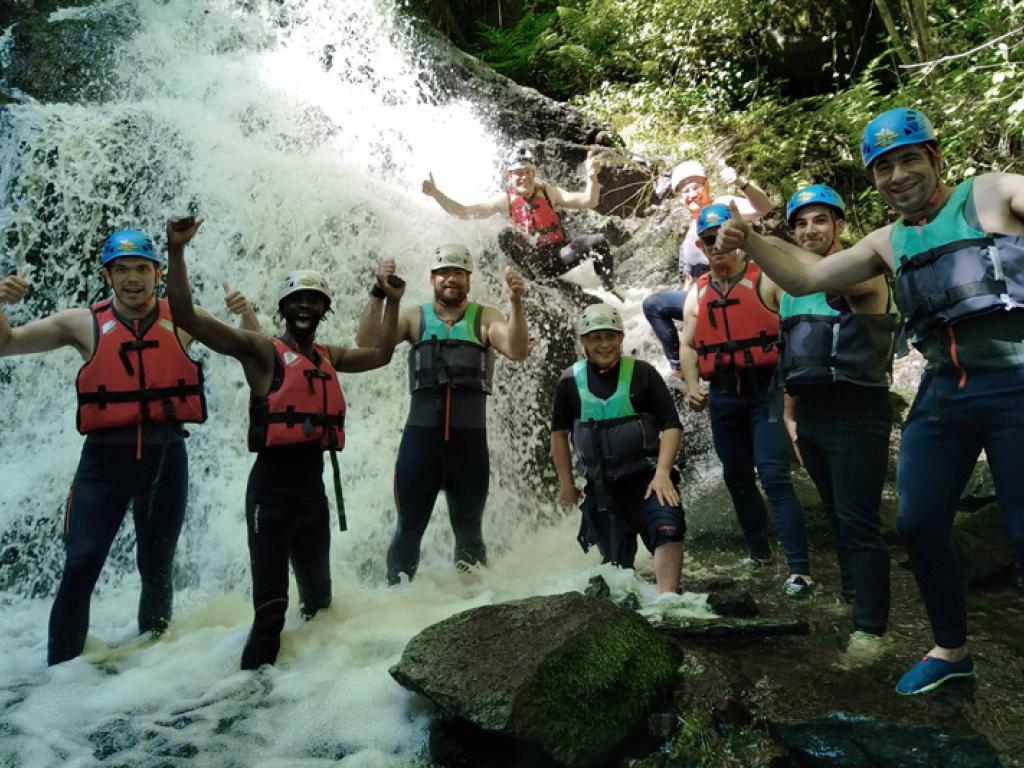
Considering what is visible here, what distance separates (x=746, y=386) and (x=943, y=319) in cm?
221

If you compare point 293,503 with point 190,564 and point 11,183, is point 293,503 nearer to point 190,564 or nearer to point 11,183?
point 190,564

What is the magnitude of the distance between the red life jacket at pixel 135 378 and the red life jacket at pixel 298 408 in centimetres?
68

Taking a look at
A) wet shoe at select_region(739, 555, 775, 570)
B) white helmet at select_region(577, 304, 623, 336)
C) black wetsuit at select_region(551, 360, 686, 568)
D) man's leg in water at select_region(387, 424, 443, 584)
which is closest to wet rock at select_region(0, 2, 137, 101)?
man's leg in water at select_region(387, 424, 443, 584)

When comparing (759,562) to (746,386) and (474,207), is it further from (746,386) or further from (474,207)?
(474,207)

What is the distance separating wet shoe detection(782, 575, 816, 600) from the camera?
4.87 m

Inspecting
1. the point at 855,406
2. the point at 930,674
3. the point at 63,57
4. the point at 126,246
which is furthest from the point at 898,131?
the point at 63,57

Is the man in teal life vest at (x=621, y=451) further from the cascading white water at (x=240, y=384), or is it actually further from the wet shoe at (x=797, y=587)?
the wet shoe at (x=797, y=587)

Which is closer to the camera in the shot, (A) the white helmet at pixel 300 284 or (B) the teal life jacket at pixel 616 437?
(A) the white helmet at pixel 300 284

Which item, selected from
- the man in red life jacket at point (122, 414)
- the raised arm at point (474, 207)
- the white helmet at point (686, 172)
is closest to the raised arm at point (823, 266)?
the man in red life jacket at point (122, 414)

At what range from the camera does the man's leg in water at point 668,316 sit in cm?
721

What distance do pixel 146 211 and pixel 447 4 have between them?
10399 mm

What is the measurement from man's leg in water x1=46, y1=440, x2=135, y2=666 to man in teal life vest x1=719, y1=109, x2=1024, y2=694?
3420mm

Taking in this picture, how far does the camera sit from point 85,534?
14.1 feet

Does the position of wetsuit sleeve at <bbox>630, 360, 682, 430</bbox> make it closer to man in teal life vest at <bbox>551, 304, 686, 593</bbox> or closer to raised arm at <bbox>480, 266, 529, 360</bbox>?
man in teal life vest at <bbox>551, 304, 686, 593</bbox>
